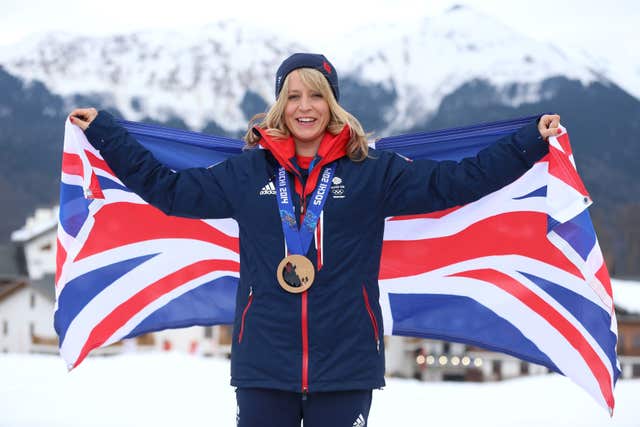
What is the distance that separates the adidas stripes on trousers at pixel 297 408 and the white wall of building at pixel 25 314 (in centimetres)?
5043

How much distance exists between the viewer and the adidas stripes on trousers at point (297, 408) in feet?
9.19

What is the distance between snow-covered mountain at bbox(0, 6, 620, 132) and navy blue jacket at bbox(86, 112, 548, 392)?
105511mm

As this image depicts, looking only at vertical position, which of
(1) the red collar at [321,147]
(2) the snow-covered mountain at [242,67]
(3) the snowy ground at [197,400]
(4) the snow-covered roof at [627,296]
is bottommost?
(3) the snowy ground at [197,400]

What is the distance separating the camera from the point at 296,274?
2.81 m

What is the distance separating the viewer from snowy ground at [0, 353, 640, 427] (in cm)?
590

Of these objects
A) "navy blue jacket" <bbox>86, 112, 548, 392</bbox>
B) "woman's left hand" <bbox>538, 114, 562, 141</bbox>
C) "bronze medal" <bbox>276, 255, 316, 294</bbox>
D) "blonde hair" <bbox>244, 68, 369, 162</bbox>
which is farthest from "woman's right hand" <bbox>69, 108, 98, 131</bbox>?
"woman's left hand" <bbox>538, 114, 562, 141</bbox>

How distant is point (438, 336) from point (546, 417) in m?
2.07

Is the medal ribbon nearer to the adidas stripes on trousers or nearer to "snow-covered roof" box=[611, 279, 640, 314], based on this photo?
the adidas stripes on trousers

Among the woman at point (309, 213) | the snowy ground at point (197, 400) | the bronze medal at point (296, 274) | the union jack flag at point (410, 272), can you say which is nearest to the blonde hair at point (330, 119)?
the woman at point (309, 213)

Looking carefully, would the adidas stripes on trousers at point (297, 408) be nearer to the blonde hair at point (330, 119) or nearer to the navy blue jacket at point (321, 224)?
the navy blue jacket at point (321, 224)

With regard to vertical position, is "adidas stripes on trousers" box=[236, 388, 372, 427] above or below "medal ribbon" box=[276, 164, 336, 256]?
below

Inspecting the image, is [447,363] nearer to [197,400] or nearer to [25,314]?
[25,314]

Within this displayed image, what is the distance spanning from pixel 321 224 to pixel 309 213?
57 millimetres

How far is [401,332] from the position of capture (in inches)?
180
